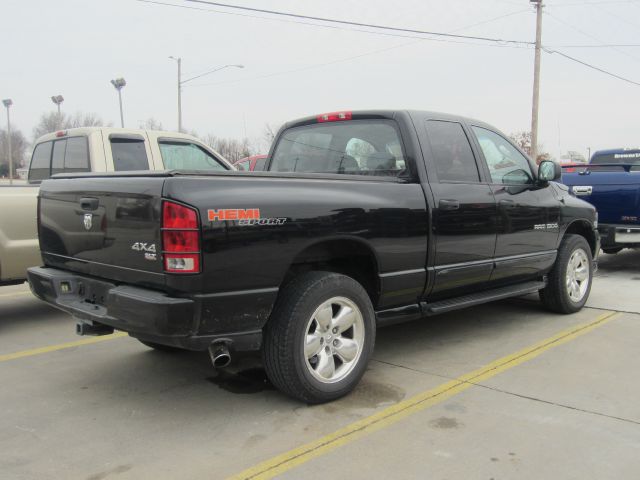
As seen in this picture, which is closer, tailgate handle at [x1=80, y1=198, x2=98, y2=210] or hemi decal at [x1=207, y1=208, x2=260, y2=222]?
hemi decal at [x1=207, y1=208, x2=260, y2=222]

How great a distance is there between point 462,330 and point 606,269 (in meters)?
5.06

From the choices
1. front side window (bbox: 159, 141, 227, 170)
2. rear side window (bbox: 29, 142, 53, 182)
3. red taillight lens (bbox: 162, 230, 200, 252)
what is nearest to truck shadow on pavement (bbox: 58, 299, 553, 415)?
red taillight lens (bbox: 162, 230, 200, 252)

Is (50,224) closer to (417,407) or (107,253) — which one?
(107,253)

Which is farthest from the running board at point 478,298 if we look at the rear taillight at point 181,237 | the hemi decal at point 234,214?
the rear taillight at point 181,237

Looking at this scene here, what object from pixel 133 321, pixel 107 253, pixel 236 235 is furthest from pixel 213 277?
pixel 107 253

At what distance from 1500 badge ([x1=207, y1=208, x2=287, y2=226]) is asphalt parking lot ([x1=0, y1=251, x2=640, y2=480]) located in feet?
3.98

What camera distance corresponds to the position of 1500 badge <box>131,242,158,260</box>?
10.4 ft

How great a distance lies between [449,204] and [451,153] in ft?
1.72

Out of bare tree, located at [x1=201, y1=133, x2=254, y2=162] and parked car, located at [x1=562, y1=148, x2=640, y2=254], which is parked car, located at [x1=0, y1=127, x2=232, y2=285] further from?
bare tree, located at [x1=201, y1=133, x2=254, y2=162]

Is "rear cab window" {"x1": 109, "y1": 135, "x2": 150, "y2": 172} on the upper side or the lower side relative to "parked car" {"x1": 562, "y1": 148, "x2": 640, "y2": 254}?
upper

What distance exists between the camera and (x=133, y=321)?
3211 millimetres

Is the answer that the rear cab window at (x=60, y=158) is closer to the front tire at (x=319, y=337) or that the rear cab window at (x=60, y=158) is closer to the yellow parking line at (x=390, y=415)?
the front tire at (x=319, y=337)

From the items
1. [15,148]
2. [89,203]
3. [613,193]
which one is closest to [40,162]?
[89,203]

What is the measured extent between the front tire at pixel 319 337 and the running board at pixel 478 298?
0.73m
